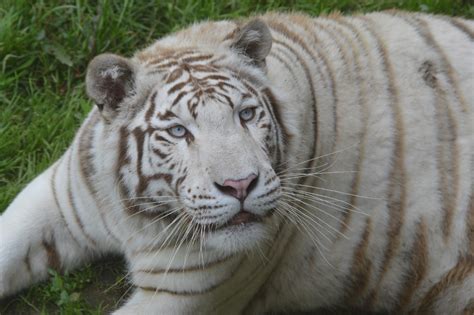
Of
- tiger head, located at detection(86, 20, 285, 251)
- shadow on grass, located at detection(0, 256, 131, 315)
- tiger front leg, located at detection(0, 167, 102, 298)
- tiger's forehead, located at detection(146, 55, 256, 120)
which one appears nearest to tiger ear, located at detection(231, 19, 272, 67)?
tiger head, located at detection(86, 20, 285, 251)

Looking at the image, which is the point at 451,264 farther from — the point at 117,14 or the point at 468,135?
the point at 117,14

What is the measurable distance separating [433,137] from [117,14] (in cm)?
173

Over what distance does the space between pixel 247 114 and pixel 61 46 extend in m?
1.70

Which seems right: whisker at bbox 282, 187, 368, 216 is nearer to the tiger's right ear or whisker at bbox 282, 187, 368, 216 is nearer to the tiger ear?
the tiger ear

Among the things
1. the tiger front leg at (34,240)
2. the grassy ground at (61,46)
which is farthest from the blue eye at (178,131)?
the grassy ground at (61,46)

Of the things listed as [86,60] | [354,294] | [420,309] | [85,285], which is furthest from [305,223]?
[86,60]

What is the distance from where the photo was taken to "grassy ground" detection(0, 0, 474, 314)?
3.61m

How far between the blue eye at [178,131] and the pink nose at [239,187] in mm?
201

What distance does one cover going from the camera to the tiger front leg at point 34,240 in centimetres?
302

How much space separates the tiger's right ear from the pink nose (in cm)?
45

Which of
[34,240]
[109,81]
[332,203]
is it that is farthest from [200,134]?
[34,240]

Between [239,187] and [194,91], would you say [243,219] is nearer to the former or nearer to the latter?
[239,187]

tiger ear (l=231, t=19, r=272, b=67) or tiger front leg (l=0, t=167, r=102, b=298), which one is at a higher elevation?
tiger ear (l=231, t=19, r=272, b=67)

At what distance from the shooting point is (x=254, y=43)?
2.62m
